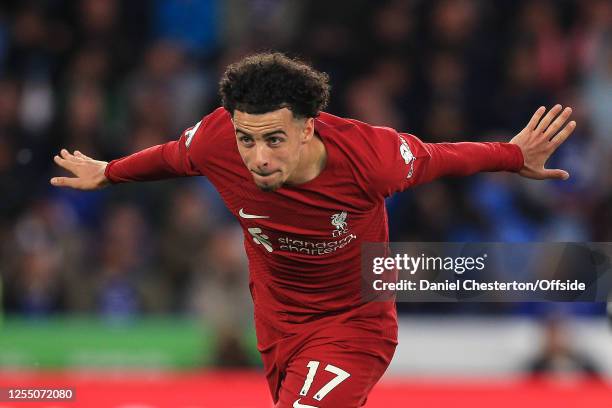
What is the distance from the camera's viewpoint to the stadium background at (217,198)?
356 inches

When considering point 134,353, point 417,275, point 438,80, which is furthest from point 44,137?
point 417,275

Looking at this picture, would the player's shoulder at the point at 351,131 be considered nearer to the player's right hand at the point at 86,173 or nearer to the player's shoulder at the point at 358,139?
the player's shoulder at the point at 358,139

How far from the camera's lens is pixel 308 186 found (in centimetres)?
511

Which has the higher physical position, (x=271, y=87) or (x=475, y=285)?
(x=271, y=87)

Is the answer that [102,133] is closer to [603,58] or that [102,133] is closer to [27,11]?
[27,11]

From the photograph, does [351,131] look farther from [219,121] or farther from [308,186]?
[219,121]

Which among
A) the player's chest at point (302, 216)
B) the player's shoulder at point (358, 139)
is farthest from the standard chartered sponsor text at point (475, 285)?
the player's shoulder at point (358, 139)

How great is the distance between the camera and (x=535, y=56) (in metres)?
10.7

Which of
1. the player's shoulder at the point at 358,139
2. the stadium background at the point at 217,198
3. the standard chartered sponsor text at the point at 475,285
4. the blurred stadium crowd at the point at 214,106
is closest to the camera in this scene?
the player's shoulder at the point at 358,139

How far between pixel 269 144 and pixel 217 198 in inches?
221

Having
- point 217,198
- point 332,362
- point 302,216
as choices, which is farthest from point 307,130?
point 217,198

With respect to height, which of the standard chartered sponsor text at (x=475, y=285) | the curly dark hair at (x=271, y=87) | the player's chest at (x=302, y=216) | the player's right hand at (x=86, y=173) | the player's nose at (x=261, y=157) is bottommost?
A: the standard chartered sponsor text at (x=475, y=285)

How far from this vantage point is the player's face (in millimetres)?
4828

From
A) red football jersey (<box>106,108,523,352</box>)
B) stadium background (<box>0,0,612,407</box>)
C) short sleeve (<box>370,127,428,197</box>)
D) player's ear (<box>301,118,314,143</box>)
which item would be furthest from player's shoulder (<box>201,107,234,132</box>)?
stadium background (<box>0,0,612,407</box>)
